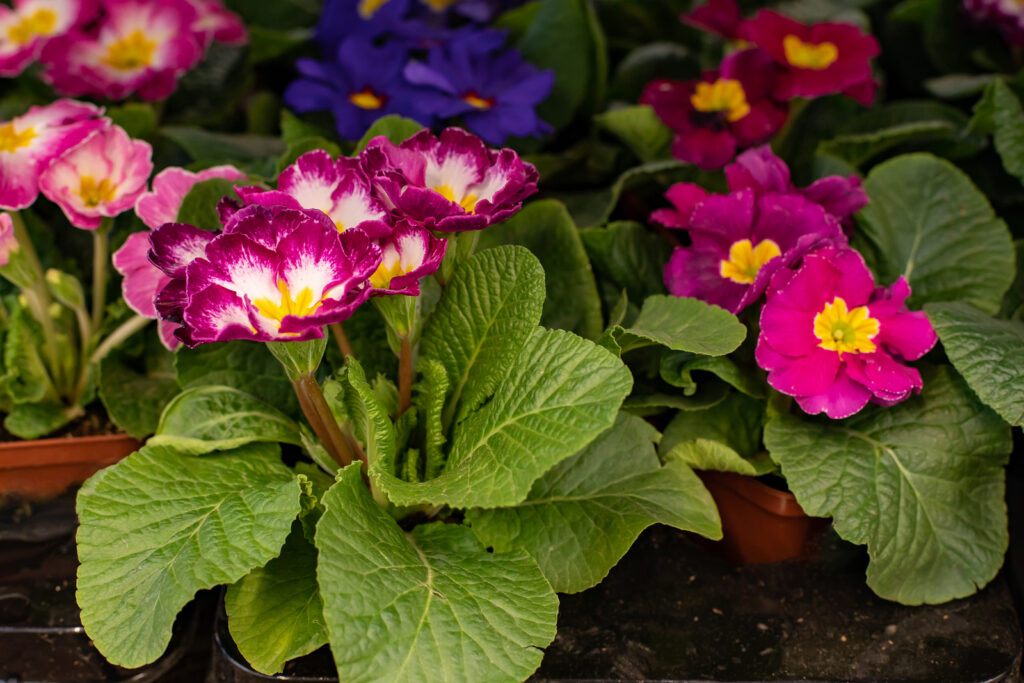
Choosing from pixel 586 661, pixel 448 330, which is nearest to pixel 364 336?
pixel 448 330

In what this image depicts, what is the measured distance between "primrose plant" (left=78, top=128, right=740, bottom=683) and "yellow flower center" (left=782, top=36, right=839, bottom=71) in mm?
496

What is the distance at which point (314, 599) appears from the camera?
793mm

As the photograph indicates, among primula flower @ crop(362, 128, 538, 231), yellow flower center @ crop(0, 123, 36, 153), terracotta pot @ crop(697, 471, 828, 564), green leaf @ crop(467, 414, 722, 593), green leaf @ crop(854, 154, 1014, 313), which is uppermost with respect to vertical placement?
primula flower @ crop(362, 128, 538, 231)

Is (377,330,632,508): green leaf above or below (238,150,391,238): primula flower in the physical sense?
below

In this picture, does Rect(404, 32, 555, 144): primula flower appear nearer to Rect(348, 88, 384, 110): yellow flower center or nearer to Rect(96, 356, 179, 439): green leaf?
Rect(348, 88, 384, 110): yellow flower center

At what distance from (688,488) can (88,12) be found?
3.15 ft

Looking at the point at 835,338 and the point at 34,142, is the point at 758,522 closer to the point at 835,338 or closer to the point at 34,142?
the point at 835,338

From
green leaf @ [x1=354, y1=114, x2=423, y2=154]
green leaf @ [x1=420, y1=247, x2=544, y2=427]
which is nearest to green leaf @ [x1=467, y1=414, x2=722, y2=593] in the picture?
green leaf @ [x1=420, y1=247, x2=544, y2=427]

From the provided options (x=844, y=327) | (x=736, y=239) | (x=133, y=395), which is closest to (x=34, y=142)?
(x=133, y=395)

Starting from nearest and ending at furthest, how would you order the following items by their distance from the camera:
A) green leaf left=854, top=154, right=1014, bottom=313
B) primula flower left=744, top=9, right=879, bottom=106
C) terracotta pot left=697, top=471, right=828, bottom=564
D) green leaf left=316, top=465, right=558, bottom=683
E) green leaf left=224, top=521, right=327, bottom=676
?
green leaf left=316, top=465, right=558, bottom=683 < green leaf left=224, top=521, right=327, bottom=676 < terracotta pot left=697, top=471, right=828, bottom=564 < green leaf left=854, top=154, right=1014, bottom=313 < primula flower left=744, top=9, right=879, bottom=106

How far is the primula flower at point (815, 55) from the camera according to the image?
43.7 inches

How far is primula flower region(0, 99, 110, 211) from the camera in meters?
0.91

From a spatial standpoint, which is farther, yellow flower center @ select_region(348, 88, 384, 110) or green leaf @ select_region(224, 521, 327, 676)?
yellow flower center @ select_region(348, 88, 384, 110)

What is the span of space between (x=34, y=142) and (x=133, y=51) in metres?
0.35
